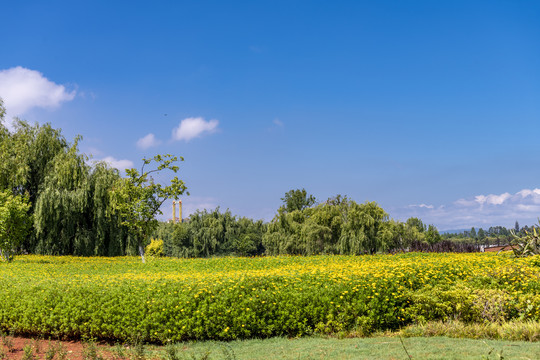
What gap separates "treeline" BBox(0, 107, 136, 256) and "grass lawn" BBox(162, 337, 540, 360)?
18.8m

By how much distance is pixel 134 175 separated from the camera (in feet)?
69.4

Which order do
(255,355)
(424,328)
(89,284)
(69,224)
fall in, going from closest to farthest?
(255,355)
(424,328)
(89,284)
(69,224)

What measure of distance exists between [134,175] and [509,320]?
18404mm

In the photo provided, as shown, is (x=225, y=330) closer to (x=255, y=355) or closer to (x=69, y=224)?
(x=255, y=355)

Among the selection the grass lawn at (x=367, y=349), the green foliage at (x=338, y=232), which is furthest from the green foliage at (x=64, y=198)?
the grass lawn at (x=367, y=349)

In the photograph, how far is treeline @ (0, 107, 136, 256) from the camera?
875 inches

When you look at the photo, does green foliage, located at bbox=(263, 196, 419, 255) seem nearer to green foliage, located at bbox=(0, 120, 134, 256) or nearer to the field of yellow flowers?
green foliage, located at bbox=(0, 120, 134, 256)

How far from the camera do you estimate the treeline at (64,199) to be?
22219mm

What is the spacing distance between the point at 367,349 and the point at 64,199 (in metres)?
21.0

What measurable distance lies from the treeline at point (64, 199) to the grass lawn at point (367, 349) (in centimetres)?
1876

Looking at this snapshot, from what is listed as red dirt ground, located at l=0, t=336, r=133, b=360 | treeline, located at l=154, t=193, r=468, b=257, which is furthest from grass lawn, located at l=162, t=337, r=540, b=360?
treeline, located at l=154, t=193, r=468, b=257

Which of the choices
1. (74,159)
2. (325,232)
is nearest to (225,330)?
(325,232)

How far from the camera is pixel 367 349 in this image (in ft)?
17.0

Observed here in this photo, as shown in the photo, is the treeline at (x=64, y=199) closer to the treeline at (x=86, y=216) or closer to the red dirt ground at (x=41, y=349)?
the treeline at (x=86, y=216)
